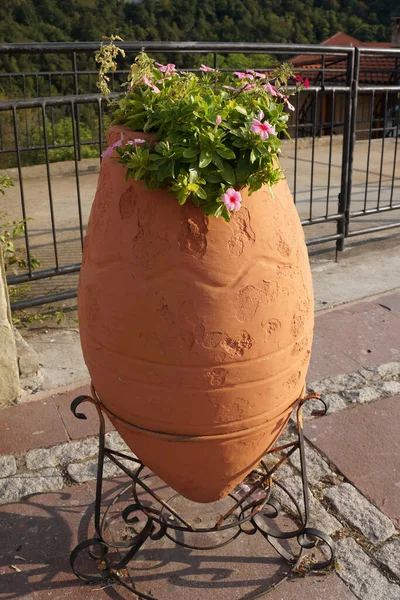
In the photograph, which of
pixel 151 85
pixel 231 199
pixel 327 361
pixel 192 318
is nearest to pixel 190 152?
pixel 231 199

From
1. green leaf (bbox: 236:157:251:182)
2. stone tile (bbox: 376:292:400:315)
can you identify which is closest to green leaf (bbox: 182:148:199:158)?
green leaf (bbox: 236:157:251:182)

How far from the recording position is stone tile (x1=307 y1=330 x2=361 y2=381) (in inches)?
117

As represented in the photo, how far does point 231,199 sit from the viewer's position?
146 centimetres

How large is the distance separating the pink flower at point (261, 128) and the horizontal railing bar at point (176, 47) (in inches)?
65.1

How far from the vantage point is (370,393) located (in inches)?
111

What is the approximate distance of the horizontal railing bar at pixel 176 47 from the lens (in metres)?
3.04

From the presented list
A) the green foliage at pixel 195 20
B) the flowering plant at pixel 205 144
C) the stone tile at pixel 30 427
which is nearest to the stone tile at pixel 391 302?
the stone tile at pixel 30 427

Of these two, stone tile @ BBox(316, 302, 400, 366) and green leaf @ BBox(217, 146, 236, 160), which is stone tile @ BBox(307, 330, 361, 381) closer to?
stone tile @ BBox(316, 302, 400, 366)

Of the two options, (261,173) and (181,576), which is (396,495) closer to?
(181,576)

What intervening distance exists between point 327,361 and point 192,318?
174 cm

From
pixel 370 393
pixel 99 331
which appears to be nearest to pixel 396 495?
pixel 370 393

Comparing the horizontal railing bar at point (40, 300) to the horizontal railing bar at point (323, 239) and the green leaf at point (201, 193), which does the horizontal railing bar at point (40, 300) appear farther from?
the green leaf at point (201, 193)

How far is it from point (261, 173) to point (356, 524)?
4.03 feet

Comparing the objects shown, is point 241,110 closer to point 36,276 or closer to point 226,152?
point 226,152
